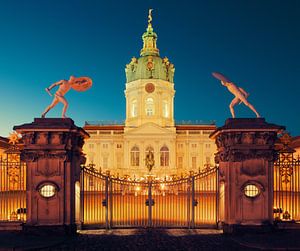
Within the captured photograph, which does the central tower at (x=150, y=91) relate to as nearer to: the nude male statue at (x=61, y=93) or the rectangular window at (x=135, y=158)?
the rectangular window at (x=135, y=158)

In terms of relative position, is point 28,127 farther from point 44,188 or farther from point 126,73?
point 126,73

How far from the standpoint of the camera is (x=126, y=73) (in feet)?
300

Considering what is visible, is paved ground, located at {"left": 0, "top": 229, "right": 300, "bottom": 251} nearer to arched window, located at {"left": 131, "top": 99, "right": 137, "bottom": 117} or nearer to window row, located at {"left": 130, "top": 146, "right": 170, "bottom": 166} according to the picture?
window row, located at {"left": 130, "top": 146, "right": 170, "bottom": 166}

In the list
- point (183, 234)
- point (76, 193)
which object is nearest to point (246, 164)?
point (183, 234)

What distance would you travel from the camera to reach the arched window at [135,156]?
269 feet

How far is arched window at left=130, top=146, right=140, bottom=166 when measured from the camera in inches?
3230

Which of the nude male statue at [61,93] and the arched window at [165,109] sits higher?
the arched window at [165,109]

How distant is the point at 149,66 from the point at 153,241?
73.4 meters

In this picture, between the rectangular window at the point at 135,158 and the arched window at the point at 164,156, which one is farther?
the arched window at the point at 164,156

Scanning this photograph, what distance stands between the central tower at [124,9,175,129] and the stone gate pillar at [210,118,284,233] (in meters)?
69.4

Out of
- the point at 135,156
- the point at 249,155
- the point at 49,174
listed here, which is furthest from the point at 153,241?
the point at 135,156

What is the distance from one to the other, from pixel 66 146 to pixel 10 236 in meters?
3.58

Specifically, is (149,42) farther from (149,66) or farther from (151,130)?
(151,130)

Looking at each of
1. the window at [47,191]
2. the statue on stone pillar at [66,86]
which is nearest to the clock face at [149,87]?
the statue on stone pillar at [66,86]
